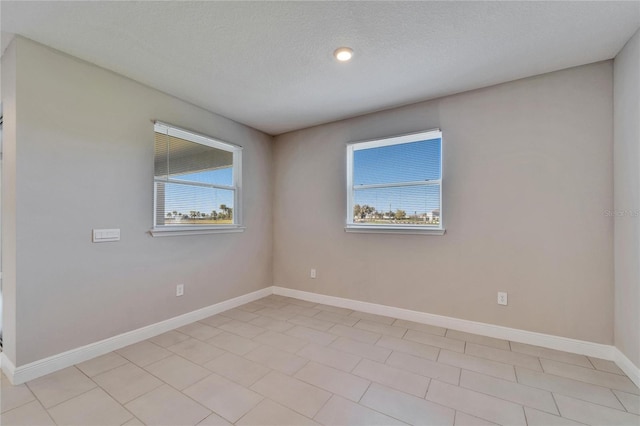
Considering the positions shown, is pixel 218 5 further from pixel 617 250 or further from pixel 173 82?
pixel 617 250

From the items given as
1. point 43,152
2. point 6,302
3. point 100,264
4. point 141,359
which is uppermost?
point 43,152

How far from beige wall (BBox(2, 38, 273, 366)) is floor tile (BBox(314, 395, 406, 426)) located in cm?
201

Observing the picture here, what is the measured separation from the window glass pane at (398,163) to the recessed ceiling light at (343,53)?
4.64 ft

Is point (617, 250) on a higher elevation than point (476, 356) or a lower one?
higher

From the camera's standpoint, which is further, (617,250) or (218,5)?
(617,250)

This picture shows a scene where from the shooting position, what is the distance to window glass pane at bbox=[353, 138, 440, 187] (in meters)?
3.16

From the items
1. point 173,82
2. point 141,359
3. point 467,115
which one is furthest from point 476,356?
point 173,82

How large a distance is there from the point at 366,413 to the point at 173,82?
3.13 meters

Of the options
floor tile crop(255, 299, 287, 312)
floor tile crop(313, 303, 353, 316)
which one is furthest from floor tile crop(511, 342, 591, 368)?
floor tile crop(255, 299, 287, 312)

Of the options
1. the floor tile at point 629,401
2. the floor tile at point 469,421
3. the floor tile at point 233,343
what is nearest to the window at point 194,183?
the floor tile at point 233,343

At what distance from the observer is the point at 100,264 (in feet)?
7.95

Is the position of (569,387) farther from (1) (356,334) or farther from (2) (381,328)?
(1) (356,334)

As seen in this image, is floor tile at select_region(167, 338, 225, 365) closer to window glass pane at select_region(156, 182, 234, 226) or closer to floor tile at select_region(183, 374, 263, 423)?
floor tile at select_region(183, 374, 263, 423)

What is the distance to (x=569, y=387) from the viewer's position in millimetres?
1941
